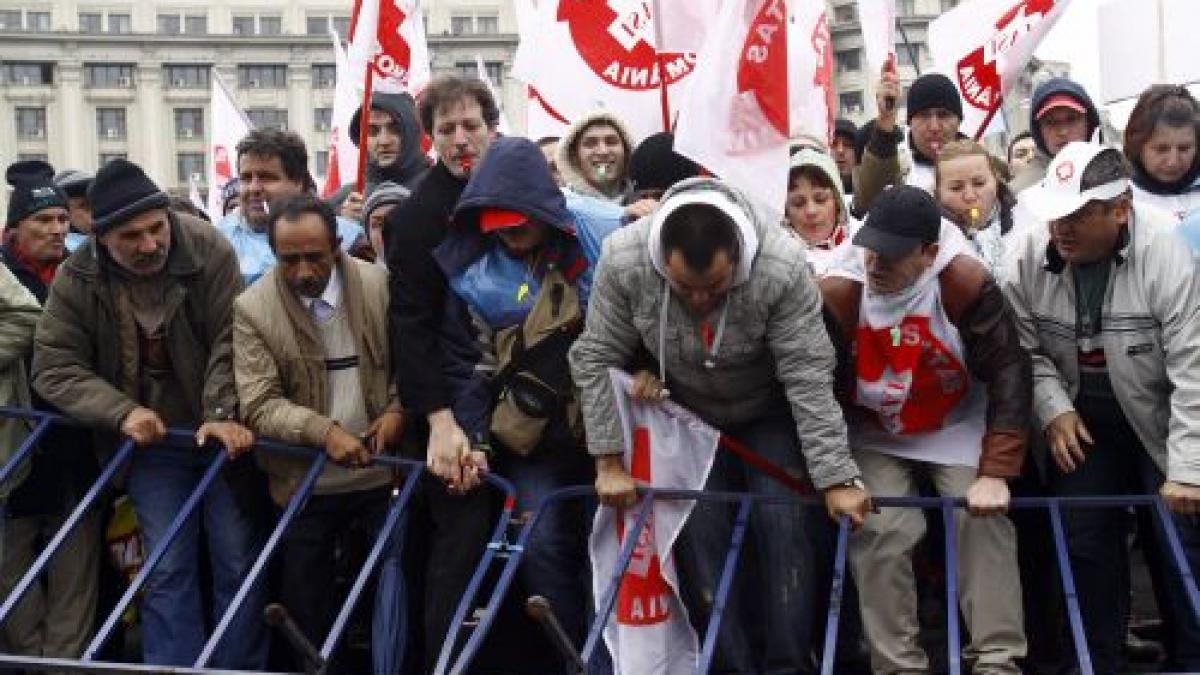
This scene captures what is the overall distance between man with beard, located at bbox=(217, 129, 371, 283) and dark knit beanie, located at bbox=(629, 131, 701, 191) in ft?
4.15

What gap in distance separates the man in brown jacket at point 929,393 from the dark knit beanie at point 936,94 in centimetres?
214

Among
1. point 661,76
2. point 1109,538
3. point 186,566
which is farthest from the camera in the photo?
point 661,76

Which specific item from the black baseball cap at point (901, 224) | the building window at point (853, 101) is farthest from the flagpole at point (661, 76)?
the building window at point (853, 101)

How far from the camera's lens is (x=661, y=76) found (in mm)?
6422

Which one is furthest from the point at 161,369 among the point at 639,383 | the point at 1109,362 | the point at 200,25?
the point at 200,25

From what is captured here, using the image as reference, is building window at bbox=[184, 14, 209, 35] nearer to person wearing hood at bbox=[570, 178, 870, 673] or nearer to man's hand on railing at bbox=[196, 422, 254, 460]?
man's hand on railing at bbox=[196, 422, 254, 460]

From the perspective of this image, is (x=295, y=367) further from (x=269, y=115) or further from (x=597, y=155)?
(x=269, y=115)

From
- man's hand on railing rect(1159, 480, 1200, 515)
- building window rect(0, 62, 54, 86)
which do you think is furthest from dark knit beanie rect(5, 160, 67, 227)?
building window rect(0, 62, 54, 86)

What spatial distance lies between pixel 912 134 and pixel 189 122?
7246 cm

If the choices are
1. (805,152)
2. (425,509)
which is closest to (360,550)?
(425,509)

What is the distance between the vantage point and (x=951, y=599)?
4.16 m

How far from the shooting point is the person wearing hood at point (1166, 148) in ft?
17.8

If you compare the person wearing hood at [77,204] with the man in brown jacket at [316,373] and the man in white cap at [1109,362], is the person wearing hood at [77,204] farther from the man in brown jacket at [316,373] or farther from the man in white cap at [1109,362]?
the man in white cap at [1109,362]

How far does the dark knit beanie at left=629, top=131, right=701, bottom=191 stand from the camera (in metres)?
5.68
